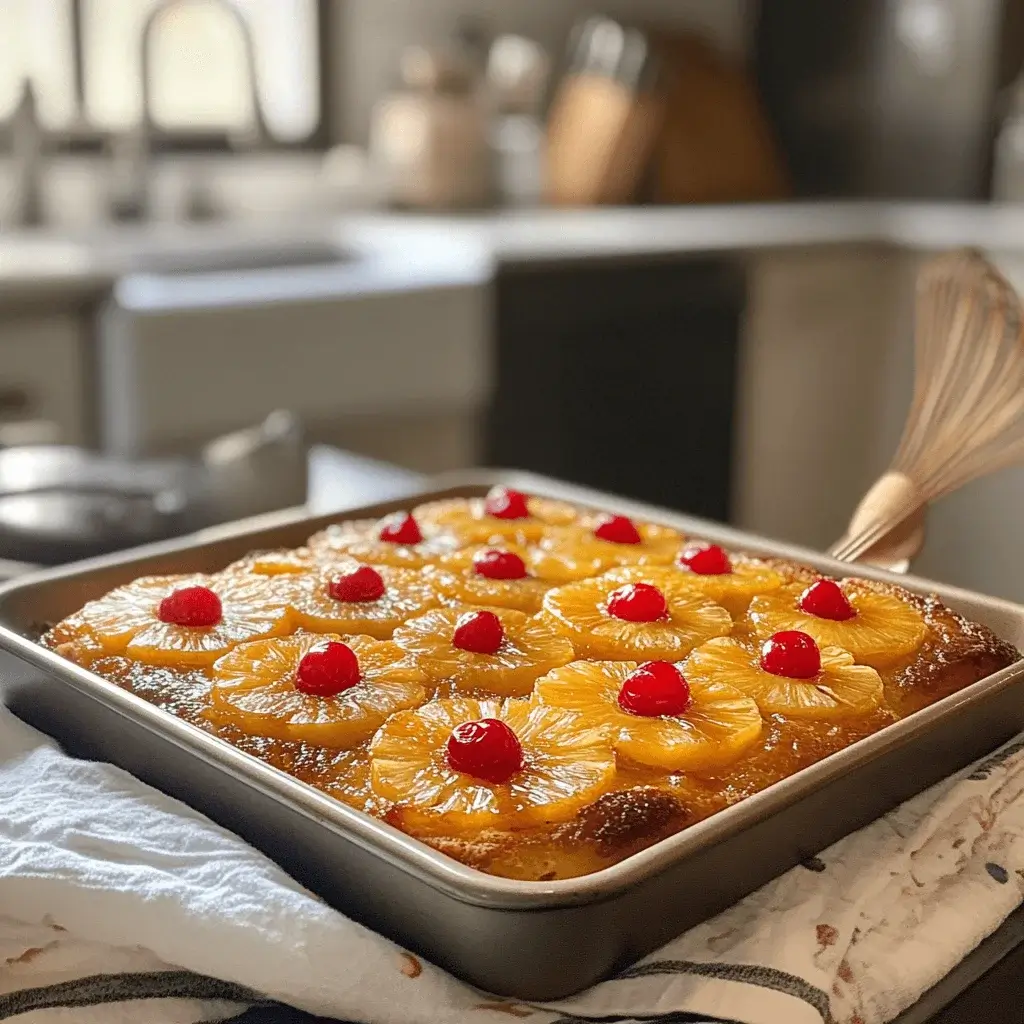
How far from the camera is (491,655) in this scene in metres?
0.82

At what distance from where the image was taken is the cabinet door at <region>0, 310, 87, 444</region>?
2.08 metres

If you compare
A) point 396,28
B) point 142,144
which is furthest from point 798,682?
point 396,28

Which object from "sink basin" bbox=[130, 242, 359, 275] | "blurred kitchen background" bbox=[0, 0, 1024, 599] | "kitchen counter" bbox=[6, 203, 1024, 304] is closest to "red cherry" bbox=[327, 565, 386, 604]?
"blurred kitchen background" bbox=[0, 0, 1024, 599]

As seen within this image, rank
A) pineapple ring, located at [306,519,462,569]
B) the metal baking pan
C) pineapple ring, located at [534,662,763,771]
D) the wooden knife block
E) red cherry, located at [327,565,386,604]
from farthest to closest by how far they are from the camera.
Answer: the wooden knife block < pineapple ring, located at [306,519,462,569] < red cherry, located at [327,565,386,604] < pineapple ring, located at [534,662,763,771] < the metal baking pan

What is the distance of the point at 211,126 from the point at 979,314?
227 centimetres

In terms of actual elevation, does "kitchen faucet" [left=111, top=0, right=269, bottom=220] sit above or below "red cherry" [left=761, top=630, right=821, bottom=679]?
above

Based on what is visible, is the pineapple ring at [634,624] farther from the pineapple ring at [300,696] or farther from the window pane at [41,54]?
the window pane at [41,54]

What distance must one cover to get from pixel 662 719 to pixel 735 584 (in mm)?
242

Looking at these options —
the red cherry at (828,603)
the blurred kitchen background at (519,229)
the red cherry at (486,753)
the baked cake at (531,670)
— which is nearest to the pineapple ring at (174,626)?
the baked cake at (531,670)

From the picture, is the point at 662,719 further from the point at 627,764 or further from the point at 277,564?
the point at 277,564

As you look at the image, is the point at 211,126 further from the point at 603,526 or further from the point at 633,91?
the point at 603,526

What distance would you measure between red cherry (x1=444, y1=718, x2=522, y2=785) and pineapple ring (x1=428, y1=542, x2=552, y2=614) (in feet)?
0.90

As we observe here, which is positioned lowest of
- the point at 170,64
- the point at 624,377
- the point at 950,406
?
the point at 624,377

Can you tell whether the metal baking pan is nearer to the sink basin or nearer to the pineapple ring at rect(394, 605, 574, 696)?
the pineapple ring at rect(394, 605, 574, 696)
